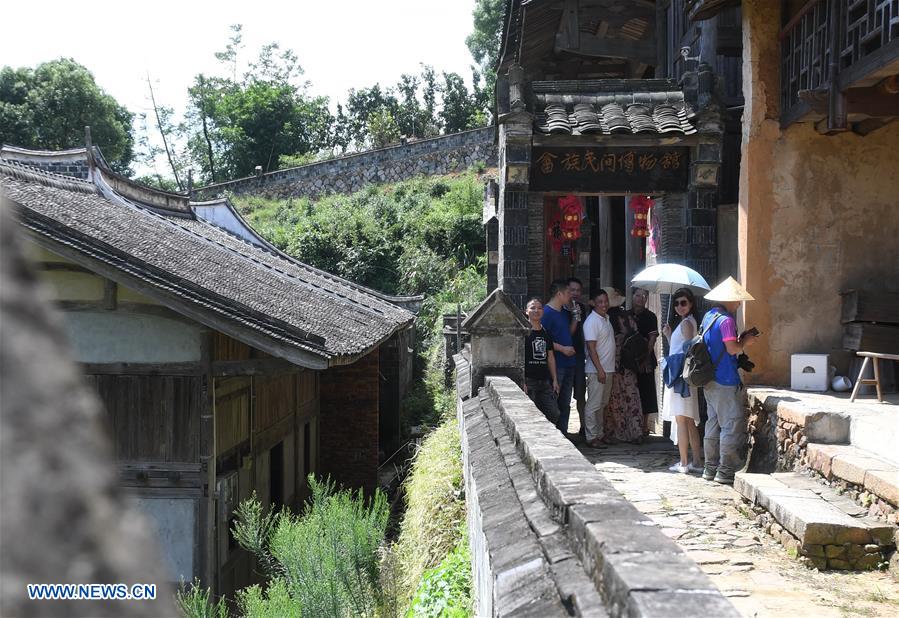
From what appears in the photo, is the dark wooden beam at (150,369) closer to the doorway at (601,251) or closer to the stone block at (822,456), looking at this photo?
the stone block at (822,456)

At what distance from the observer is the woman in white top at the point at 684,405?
330 inches

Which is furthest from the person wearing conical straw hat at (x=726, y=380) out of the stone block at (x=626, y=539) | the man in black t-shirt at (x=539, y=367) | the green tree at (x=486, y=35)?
the green tree at (x=486, y=35)

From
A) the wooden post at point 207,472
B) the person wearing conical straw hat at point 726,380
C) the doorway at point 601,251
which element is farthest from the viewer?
the doorway at point 601,251

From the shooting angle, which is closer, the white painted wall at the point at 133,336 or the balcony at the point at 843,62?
the balcony at the point at 843,62

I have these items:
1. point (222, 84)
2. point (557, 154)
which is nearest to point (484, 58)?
point (222, 84)

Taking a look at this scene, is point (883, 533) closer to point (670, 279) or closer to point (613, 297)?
point (670, 279)

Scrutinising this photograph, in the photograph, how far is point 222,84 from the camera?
190 ft

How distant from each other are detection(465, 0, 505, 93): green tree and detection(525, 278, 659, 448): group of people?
4175 cm

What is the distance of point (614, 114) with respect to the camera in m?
10.3

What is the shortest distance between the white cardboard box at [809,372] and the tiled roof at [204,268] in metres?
4.85

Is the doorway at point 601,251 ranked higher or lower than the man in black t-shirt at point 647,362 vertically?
higher

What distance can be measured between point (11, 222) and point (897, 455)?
6.73 m

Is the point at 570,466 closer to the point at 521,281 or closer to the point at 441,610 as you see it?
the point at 441,610

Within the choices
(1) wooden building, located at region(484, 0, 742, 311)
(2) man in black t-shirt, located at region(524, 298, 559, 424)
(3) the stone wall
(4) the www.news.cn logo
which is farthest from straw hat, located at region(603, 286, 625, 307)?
(3) the stone wall
